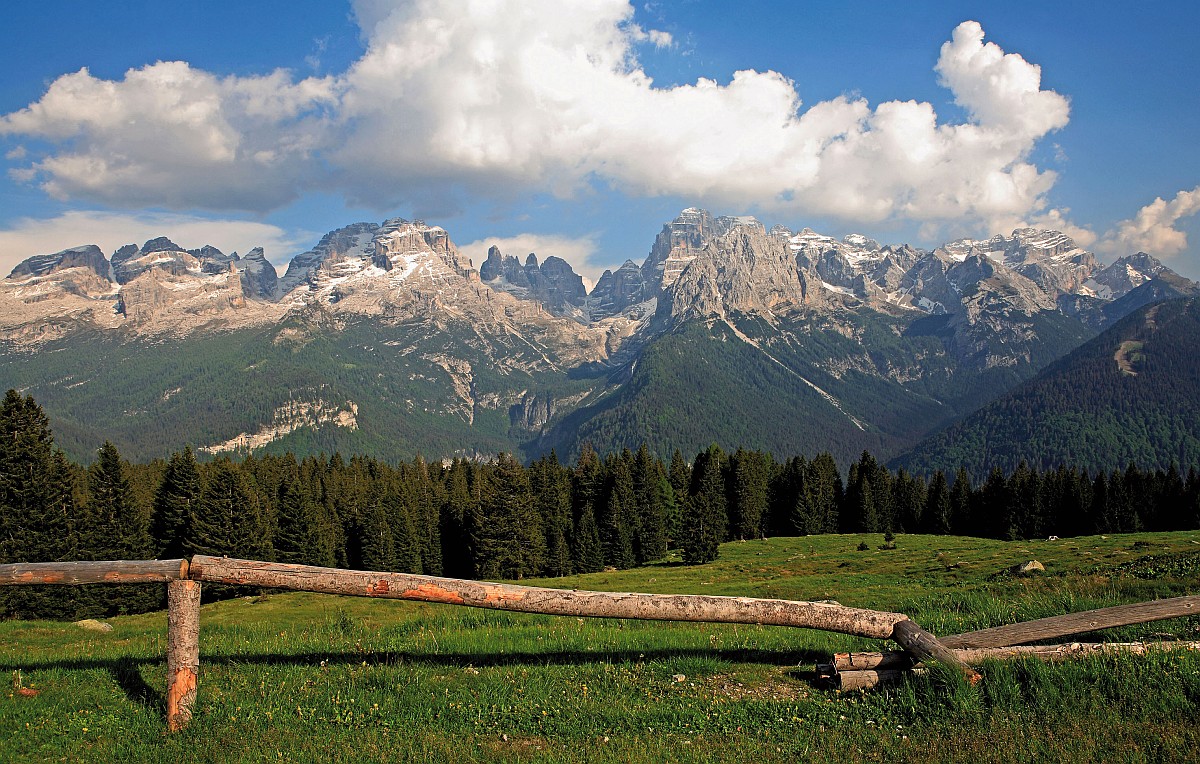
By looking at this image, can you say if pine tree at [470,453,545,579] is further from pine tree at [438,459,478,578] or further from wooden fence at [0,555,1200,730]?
wooden fence at [0,555,1200,730]

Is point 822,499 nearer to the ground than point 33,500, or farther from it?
nearer to the ground

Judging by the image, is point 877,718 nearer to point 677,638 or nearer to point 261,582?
point 677,638

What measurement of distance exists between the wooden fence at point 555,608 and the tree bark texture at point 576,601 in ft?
0.05

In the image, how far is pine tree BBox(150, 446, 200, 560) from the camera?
68062mm

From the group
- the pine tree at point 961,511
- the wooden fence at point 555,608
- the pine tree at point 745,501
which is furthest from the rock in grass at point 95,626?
the pine tree at point 961,511

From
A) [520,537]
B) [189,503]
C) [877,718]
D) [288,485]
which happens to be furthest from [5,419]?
[877,718]

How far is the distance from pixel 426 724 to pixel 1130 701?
368 inches

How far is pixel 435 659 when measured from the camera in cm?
1211

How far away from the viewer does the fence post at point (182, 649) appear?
9.31 m

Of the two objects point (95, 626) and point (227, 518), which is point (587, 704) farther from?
point (227, 518)

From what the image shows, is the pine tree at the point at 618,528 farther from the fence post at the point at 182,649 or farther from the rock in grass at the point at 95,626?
the fence post at the point at 182,649

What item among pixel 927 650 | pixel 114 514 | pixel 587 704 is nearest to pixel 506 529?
pixel 114 514

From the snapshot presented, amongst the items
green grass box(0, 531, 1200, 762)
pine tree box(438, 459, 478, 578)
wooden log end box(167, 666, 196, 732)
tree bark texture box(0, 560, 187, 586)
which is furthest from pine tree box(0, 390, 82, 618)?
wooden log end box(167, 666, 196, 732)

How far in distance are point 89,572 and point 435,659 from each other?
18.5 ft
